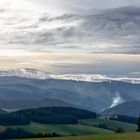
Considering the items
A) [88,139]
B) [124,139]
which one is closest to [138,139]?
[124,139]

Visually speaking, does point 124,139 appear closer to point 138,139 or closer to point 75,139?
point 138,139

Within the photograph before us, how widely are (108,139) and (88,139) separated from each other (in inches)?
427

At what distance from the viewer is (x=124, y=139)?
403ft

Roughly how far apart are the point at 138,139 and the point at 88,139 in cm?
1868

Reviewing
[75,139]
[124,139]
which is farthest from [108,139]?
[75,139]

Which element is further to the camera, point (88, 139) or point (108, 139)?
point (88, 139)

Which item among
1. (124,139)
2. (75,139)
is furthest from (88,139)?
(124,139)

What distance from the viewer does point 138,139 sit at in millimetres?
121188

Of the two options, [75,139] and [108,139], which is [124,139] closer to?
[108,139]

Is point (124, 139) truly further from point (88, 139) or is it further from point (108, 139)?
point (88, 139)

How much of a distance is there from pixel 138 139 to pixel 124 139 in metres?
4.02

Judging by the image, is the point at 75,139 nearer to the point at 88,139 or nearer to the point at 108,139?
the point at 88,139

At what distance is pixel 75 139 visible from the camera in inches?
5413

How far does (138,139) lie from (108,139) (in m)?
8.82
